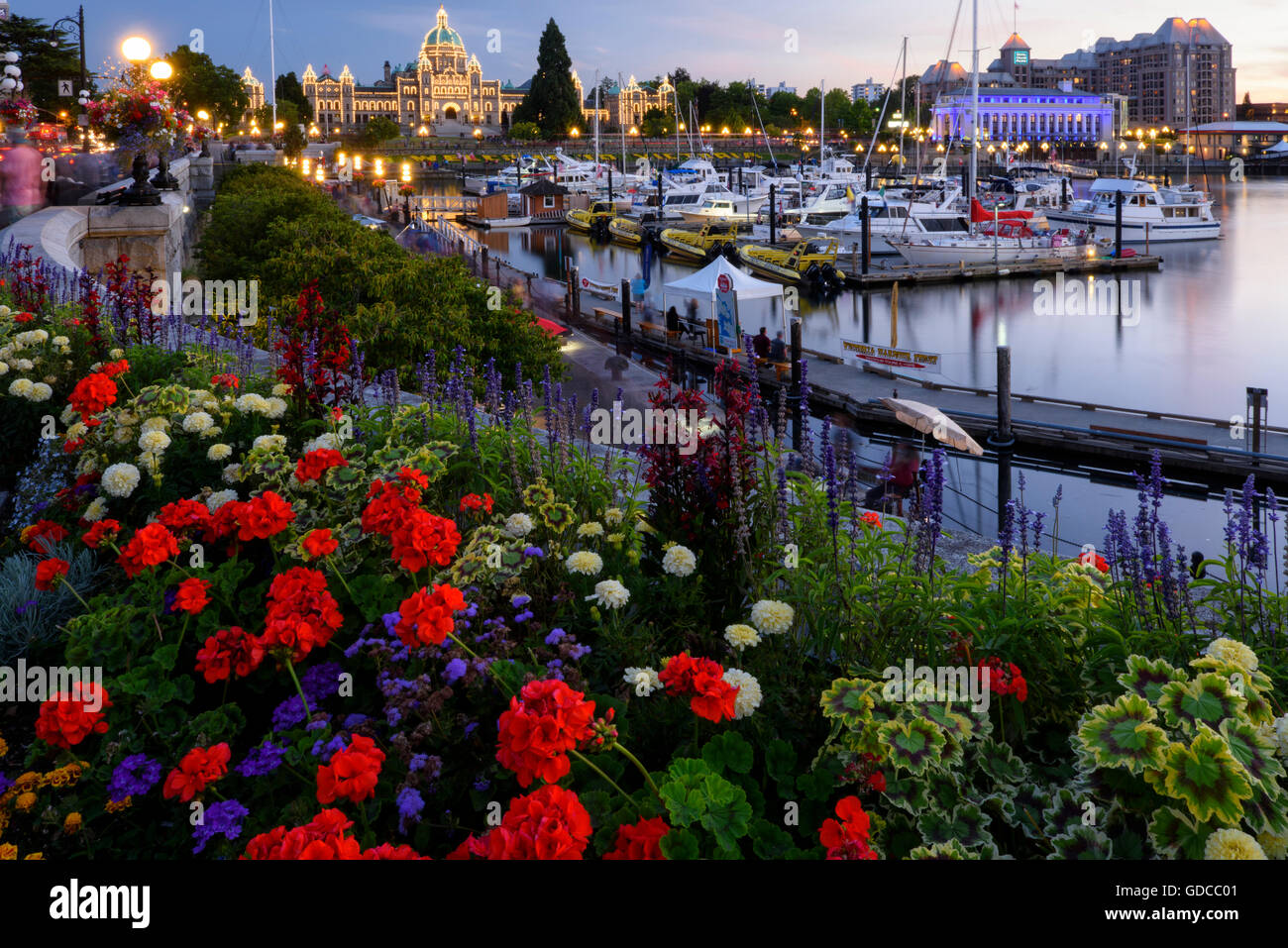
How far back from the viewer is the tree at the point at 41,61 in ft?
155

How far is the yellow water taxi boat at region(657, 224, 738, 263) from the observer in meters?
63.6

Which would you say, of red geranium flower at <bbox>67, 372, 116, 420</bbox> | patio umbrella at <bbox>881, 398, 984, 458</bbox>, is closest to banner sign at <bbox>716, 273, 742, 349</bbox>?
patio umbrella at <bbox>881, 398, 984, 458</bbox>

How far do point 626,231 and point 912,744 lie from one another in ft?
244

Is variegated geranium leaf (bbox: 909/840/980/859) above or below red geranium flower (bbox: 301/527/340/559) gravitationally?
below

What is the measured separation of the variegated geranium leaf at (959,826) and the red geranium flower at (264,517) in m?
2.78

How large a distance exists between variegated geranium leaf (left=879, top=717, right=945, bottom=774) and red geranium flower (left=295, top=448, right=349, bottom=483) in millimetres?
2945

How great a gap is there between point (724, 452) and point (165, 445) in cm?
301

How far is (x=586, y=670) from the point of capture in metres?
4.35

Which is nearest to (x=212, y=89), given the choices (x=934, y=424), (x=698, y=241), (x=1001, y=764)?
(x=698, y=241)

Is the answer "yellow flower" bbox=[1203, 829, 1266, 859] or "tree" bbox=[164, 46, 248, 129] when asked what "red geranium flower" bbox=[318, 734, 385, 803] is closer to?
"yellow flower" bbox=[1203, 829, 1266, 859]

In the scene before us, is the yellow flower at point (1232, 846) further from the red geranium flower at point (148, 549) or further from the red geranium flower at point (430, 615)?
the red geranium flower at point (148, 549)

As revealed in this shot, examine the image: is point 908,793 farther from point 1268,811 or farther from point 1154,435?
point 1154,435

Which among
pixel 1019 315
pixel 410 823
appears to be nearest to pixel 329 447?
pixel 410 823

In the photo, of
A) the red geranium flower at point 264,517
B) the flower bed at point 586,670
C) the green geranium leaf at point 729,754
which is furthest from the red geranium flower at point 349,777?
the red geranium flower at point 264,517
